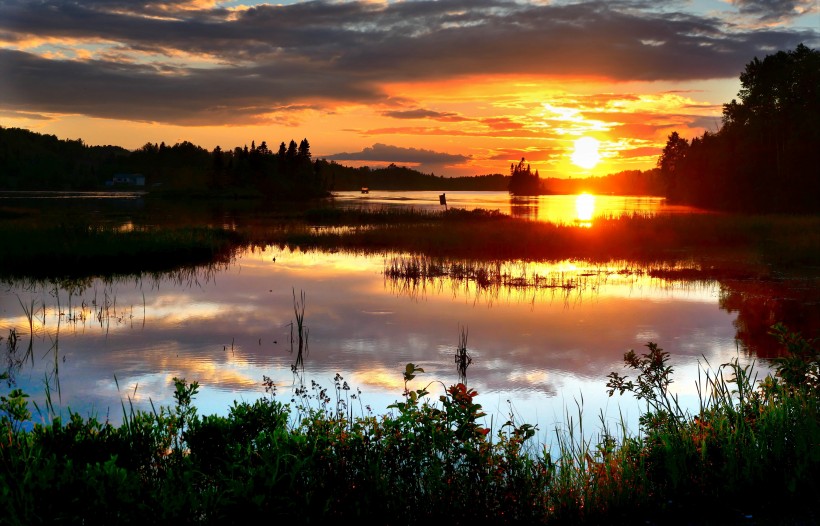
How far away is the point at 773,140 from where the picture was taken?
69.4m

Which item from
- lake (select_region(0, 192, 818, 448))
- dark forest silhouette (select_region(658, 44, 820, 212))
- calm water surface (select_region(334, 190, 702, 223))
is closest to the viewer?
lake (select_region(0, 192, 818, 448))

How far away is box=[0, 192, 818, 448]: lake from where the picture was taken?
1128 centimetres

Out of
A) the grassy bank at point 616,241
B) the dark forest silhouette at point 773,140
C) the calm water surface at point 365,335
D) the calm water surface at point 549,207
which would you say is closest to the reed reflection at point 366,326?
the calm water surface at point 365,335

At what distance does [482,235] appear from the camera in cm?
3809

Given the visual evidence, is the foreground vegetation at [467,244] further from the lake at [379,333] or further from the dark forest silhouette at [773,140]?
the dark forest silhouette at [773,140]

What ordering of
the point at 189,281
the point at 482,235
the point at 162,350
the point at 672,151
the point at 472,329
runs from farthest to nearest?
the point at 672,151
the point at 482,235
the point at 189,281
the point at 472,329
the point at 162,350

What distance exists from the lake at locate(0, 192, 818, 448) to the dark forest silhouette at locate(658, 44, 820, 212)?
48719 millimetres

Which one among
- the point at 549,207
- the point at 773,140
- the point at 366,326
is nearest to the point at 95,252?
the point at 366,326

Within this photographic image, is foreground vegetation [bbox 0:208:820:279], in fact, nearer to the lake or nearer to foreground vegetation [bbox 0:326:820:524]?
the lake

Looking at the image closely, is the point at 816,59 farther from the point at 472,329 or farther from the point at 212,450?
the point at 212,450

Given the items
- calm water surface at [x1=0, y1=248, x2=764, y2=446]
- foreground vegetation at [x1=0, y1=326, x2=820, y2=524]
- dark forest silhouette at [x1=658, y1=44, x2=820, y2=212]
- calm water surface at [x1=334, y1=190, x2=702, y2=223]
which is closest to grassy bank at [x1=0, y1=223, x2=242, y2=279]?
calm water surface at [x1=0, y1=248, x2=764, y2=446]

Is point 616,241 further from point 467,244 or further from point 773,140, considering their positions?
point 773,140

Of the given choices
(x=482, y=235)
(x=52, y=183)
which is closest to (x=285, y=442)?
(x=482, y=235)

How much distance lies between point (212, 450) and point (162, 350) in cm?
768
